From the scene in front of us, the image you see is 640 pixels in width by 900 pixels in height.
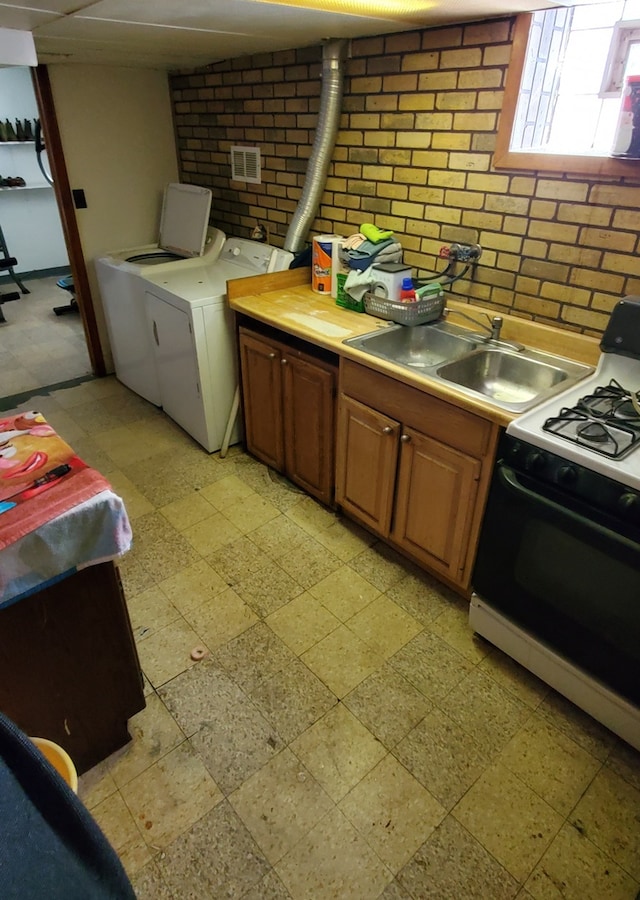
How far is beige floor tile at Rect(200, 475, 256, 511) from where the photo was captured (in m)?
2.63

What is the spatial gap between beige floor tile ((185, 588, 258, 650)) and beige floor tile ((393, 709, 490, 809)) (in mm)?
689

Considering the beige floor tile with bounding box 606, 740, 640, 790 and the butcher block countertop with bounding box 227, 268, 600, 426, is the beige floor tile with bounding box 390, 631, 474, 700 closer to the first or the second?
the beige floor tile with bounding box 606, 740, 640, 790

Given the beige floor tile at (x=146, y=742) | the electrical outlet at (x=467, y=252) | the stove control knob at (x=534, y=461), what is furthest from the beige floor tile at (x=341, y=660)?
the electrical outlet at (x=467, y=252)

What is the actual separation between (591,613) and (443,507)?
593 millimetres

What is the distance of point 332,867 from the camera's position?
1.35 meters

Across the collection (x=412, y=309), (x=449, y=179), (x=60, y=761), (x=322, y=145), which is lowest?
(x=60, y=761)

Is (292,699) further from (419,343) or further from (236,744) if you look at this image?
(419,343)

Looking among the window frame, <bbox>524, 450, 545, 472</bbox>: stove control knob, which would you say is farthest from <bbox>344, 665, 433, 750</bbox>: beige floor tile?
the window frame

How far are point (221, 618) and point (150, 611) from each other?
274 mm

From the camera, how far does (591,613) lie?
1498 millimetres

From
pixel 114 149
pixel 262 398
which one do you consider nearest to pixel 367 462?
pixel 262 398

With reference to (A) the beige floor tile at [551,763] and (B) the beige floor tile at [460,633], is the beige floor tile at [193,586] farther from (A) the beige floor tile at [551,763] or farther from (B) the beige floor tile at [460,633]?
(A) the beige floor tile at [551,763]

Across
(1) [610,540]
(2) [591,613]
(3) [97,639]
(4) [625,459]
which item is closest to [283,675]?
(3) [97,639]

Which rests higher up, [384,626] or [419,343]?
[419,343]
